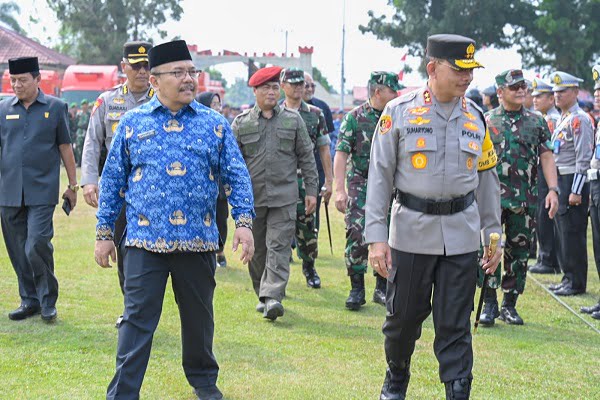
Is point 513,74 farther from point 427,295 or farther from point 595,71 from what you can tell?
point 427,295

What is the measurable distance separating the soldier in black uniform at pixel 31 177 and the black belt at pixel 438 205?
12.1 feet

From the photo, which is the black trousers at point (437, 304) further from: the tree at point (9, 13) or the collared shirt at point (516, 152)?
the tree at point (9, 13)

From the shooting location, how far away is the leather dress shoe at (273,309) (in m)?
7.99

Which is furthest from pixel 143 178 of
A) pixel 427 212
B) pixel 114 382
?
pixel 427 212

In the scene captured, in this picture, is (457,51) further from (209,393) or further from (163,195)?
(209,393)

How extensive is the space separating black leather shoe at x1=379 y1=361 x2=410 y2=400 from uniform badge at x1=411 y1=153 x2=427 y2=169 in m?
1.24

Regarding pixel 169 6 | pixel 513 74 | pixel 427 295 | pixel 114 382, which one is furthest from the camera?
pixel 169 6

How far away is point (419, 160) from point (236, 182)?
1.07m

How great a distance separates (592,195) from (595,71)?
1.20m

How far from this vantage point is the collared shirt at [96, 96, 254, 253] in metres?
5.20

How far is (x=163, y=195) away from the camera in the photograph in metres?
5.20

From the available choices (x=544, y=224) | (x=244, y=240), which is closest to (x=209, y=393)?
(x=244, y=240)

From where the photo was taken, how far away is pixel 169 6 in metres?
58.3

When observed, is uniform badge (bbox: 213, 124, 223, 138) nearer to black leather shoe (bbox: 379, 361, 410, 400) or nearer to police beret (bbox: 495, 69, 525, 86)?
black leather shoe (bbox: 379, 361, 410, 400)
